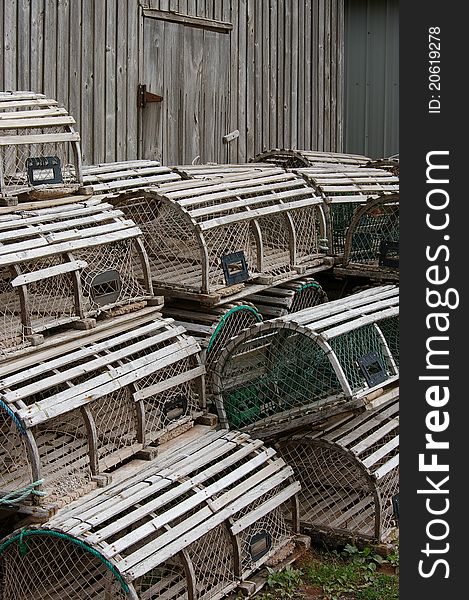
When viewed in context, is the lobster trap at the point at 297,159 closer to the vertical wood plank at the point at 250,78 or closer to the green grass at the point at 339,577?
the vertical wood plank at the point at 250,78

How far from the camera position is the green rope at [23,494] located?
4.13 meters

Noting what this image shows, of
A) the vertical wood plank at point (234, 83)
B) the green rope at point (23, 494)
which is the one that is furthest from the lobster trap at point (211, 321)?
the vertical wood plank at point (234, 83)

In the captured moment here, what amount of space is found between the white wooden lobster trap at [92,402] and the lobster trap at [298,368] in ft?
0.72

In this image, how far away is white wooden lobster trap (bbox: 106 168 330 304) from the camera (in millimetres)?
5605

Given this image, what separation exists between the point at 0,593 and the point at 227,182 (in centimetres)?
274

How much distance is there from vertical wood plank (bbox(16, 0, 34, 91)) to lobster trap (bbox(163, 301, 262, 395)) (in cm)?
177

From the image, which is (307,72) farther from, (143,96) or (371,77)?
(143,96)

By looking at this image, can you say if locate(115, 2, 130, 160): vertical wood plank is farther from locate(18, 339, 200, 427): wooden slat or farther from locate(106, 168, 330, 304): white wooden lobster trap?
locate(18, 339, 200, 427): wooden slat

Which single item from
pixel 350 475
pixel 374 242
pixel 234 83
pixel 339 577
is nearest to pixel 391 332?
pixel 350 475

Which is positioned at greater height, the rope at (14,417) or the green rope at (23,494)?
the rope at (14,417)

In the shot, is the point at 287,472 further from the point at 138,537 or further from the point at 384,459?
the point at 138,537

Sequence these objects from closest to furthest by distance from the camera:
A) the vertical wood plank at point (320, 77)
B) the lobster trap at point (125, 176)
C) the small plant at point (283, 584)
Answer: the small plant at point (283, 584)
the lobster trap at point (125, 176)
the vertical wood plank at point (320, 77)

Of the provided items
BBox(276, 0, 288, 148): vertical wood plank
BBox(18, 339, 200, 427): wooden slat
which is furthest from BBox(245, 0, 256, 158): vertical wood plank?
BBox(18, 339, 200, 427): wooden slat

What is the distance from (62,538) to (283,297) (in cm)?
270
